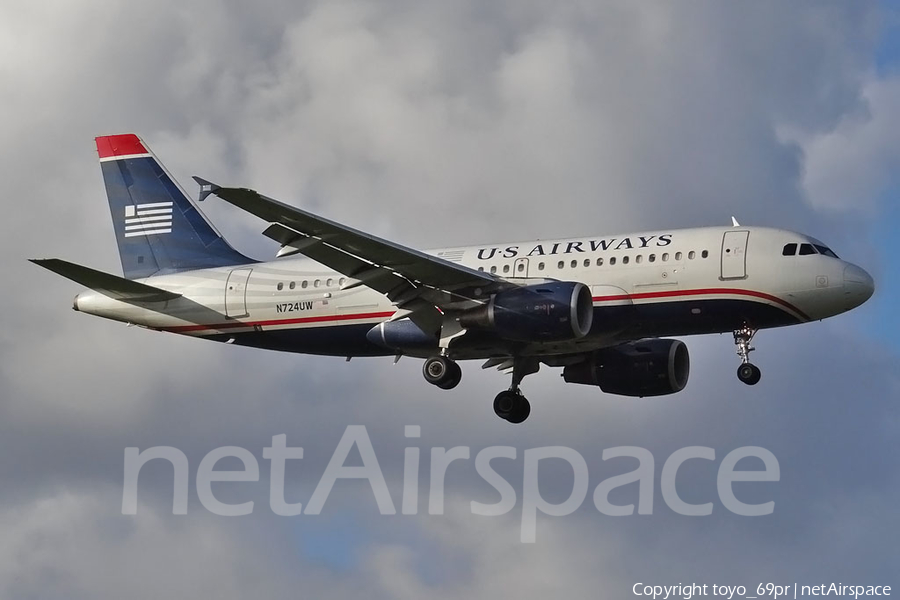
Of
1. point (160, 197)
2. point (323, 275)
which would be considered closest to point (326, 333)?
point (323, 275)

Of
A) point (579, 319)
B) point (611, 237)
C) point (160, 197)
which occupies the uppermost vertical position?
point (160, 197)

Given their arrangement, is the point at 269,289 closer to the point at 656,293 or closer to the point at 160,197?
the point at 160,197

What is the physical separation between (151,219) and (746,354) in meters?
22.0

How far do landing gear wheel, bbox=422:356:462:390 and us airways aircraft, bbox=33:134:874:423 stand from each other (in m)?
0.04

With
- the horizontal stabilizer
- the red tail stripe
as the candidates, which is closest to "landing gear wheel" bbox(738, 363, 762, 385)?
the horizontal stabilizer

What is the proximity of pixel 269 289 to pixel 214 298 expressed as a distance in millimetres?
2014

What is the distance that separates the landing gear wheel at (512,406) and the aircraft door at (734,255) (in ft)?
31.2

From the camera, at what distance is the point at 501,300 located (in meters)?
44.6

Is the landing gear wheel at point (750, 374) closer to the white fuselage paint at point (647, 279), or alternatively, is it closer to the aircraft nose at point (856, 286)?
the white fuselage paint at point (647, 279)

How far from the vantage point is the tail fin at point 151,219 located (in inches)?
2103

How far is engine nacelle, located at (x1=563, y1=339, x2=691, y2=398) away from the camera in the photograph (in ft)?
164

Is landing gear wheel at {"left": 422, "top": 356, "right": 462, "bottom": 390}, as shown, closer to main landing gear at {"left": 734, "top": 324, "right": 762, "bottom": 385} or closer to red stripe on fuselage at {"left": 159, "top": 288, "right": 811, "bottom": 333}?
red stripe on fuselage at {"left": 159, "top": 288, "right": 811, "bottom": 333}

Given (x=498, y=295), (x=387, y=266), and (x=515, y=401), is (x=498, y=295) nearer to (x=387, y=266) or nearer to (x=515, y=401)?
(x=387, y=266)

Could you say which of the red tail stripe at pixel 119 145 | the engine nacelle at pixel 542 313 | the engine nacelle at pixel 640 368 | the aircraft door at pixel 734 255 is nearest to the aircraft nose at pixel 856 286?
the aircraft door at pixel 734 255
